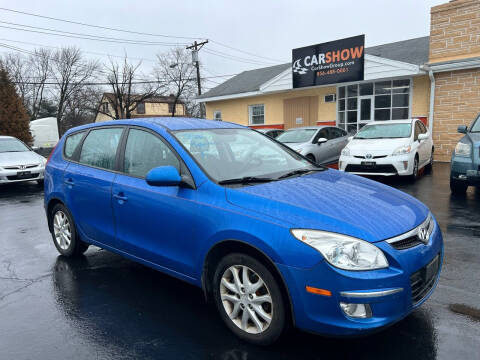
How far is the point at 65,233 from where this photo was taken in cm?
461

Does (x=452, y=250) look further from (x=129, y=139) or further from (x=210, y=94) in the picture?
(x=210, y=94)

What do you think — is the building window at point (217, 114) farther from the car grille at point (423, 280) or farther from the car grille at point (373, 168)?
the car grille at point (423, 280)

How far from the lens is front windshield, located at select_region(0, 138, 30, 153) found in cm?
1112

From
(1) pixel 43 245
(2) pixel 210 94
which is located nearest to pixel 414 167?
(1) pixel 43 245

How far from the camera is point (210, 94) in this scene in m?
23.3

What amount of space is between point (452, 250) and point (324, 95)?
14215 mm

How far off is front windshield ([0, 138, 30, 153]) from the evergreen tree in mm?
12009

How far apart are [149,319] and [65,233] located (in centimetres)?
208

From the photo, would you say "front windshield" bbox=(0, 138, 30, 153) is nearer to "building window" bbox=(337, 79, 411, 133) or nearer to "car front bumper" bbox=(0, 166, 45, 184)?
"car front bumper" bbox=(0, 166, 45, 184)

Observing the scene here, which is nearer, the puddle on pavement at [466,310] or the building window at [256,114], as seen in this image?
the puddle on pavement at [466,310]

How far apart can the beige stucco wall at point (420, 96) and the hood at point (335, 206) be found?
12896mm

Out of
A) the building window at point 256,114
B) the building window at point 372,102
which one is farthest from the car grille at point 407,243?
the building window at point 256,114

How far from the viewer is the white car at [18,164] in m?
9.98

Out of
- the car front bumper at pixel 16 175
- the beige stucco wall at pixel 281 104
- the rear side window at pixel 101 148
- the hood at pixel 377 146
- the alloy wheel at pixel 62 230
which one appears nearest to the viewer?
the rear side window at pixel 101 148
